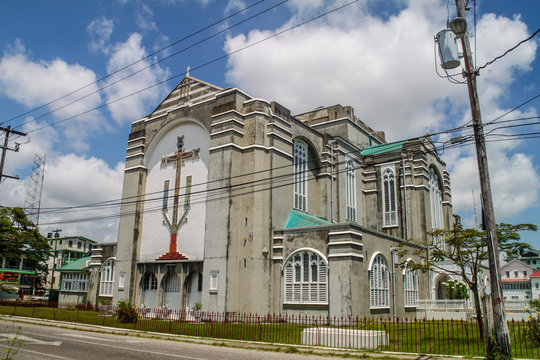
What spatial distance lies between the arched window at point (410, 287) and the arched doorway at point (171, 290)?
16.5 m

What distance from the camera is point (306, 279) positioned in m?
28.1

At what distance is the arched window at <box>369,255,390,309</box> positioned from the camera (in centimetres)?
2847

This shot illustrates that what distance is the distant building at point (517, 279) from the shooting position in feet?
274

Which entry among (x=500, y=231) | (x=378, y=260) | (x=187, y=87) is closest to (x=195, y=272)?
(x=378, y=260)

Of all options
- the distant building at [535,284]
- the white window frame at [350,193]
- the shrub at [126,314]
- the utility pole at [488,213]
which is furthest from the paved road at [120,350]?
the distant building at [535,284]

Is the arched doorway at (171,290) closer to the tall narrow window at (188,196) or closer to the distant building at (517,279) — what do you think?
the tall narrow window at (188,196)

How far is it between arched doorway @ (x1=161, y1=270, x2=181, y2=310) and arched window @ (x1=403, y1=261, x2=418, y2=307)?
16.5 meters

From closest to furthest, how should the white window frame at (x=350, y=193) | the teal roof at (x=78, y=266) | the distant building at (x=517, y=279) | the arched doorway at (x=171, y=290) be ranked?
the arched doorway at (x=171, y=290)
the white window frame at (x=350, y=193)
the teal roof at (x=78, y=266)
the distant building at (x=517, y=279)

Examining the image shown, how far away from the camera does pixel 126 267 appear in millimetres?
34438

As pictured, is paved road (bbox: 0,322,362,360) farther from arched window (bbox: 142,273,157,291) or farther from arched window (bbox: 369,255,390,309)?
arched window (bbox: 142,273,157,291)

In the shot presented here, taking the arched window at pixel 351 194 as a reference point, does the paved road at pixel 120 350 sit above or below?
below

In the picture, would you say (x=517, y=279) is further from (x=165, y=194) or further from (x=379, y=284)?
(x=165, y=194)

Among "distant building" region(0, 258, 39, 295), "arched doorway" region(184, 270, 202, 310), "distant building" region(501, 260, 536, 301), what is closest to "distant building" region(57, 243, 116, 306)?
"arched doorway" region(184, 270, 202, 310)

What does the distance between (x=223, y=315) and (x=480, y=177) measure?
17852 mm
